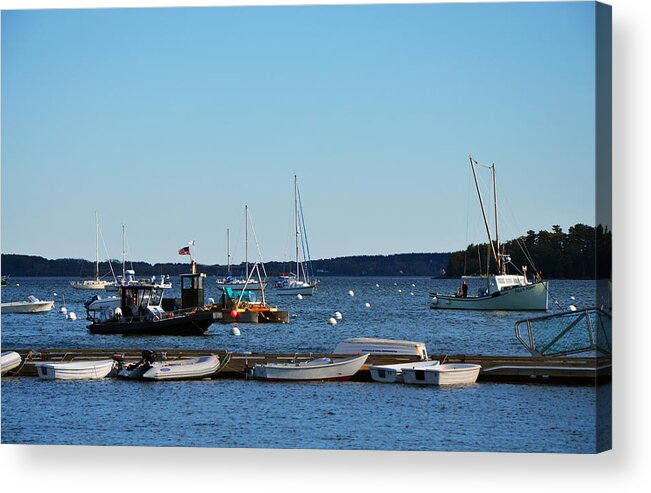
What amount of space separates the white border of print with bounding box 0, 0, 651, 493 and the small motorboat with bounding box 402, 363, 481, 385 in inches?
332

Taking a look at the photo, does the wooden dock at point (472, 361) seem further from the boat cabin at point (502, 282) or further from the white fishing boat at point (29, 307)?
the white fishing boat at point (29, 307)

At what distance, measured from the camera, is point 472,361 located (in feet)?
79.2

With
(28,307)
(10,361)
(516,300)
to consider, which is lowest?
(10,361)

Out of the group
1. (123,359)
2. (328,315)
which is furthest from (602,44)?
(328,315)

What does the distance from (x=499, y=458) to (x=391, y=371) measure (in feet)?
31.0

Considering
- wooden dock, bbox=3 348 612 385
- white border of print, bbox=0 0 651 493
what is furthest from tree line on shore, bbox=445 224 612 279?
wooden dock, bbox=3 348 612 385

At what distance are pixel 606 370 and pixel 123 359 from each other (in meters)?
13.2

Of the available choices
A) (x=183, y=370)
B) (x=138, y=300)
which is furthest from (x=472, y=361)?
(x=138, y=300)

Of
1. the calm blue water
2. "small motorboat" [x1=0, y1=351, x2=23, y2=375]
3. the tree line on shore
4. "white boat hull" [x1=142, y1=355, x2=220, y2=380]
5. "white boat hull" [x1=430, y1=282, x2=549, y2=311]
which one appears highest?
the tree line on shore

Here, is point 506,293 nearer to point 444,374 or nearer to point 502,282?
point 502,282

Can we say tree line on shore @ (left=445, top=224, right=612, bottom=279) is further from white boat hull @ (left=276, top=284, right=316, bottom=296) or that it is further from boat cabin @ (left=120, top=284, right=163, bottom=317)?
white boat hull @ (left=276, top=284, right=316, bottom=296)

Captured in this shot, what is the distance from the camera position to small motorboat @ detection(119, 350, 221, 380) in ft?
78.4

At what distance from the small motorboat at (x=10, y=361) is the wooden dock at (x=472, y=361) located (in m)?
0.12

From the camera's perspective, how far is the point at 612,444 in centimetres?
1385
